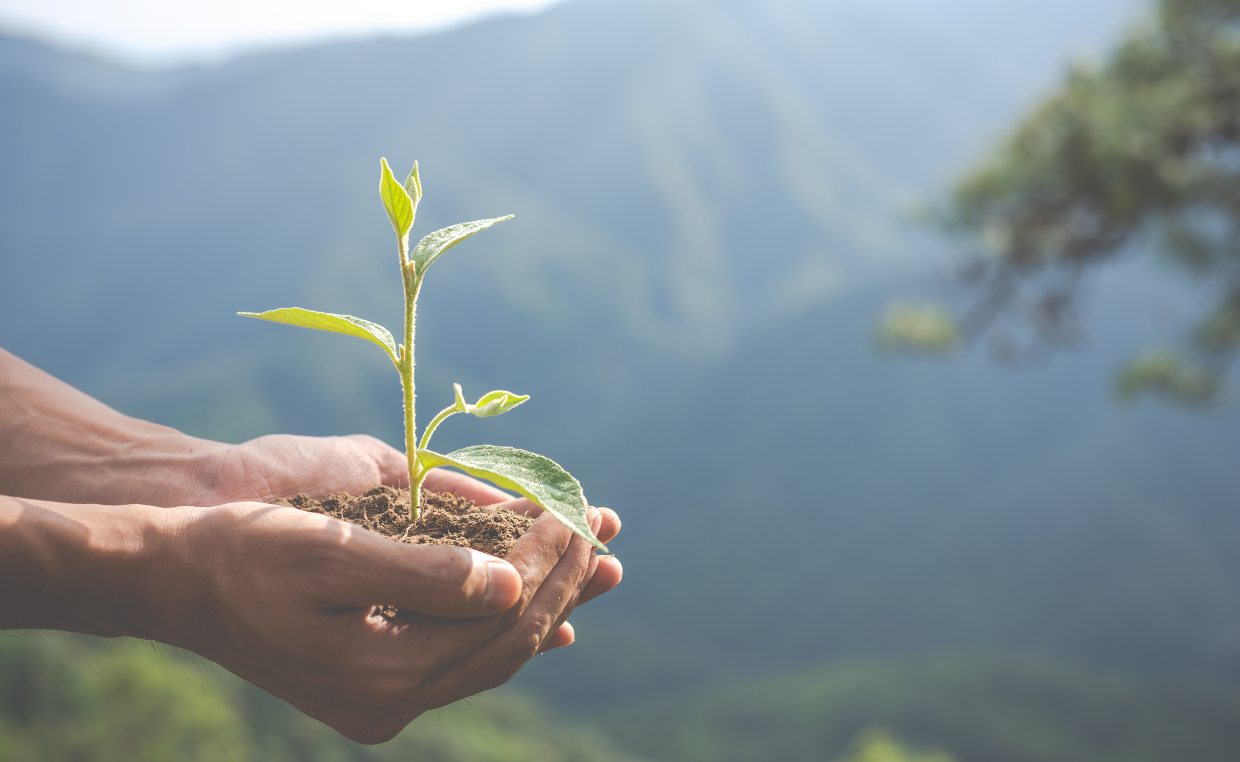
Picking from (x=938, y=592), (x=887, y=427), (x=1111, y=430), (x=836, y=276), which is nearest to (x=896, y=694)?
(x=938, y=592)

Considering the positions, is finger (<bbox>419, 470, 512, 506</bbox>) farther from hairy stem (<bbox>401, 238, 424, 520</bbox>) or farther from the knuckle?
the knuckle

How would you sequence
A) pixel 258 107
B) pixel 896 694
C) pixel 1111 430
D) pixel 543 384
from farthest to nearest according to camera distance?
1. pixel 258 107
2. pixel 543 384
3. pixel 1111 430
4. pixel 896 694

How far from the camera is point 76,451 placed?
2.33m

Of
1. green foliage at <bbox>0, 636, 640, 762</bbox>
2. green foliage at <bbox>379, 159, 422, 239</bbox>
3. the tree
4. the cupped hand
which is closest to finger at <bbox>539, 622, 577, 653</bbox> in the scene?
the cupped hand

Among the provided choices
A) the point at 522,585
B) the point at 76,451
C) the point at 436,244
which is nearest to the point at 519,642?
the point at 522,585

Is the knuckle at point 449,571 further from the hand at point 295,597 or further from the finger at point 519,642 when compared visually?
the finger at point 519,642

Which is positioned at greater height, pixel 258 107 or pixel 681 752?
pixel 258 107

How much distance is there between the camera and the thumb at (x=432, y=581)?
Answer: 1556 millimetres

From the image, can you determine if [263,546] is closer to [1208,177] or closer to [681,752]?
[1208,177]

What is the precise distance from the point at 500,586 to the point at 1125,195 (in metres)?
5.79

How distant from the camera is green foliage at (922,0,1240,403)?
5.28 m

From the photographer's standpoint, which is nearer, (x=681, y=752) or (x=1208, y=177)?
(x=1208, y=177)

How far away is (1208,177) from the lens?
18.2ft

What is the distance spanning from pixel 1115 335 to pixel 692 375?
57204 millimetres
